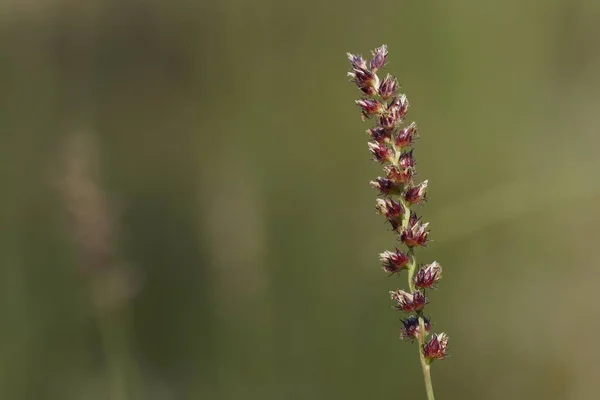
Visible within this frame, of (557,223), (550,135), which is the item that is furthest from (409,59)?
(557,223)

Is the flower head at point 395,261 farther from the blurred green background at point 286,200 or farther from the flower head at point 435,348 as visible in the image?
the blurred green background at point 286,200

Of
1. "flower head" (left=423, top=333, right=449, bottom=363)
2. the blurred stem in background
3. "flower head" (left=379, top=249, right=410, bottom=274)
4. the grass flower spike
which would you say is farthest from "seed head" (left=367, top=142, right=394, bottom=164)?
the blurred stem in background

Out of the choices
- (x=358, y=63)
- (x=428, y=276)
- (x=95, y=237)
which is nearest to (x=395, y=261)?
(x=428, y=276)

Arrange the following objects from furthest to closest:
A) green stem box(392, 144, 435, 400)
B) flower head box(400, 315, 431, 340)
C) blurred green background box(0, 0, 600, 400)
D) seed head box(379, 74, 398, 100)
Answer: blurred green background box(0, 0, 600, 400)
seed head box(379, 74, 398, 100)
flower head box(400, 315, 431, 340)
green stem box(392, 144, 435, 400)

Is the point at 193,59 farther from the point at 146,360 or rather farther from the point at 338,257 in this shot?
the point at 146,360

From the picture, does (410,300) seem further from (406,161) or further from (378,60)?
(378,60)

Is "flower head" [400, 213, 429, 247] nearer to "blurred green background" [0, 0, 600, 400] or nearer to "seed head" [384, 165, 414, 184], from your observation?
"seed head" [384, 165, 414, 184]

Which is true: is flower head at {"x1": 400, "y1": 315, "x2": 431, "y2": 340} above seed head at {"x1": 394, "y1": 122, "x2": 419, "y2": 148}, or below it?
below
